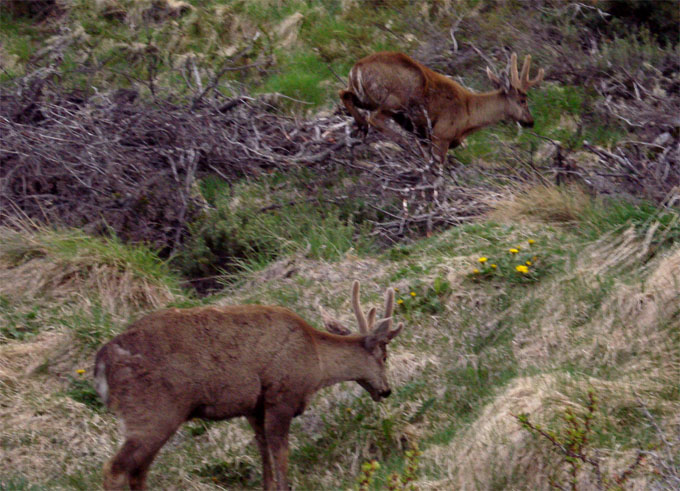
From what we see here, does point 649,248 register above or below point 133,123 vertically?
above

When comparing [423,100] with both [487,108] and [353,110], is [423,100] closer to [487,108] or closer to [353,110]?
[353,110]

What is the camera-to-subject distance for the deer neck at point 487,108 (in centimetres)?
1162

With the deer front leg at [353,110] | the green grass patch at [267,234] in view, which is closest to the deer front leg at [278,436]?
the green grass patch at [267,234]

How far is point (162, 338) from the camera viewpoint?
5.73m

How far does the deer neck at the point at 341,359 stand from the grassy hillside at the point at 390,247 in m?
0.56

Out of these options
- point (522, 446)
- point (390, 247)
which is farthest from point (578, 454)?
point (390, 247)

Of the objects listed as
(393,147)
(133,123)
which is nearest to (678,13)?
(393,147)

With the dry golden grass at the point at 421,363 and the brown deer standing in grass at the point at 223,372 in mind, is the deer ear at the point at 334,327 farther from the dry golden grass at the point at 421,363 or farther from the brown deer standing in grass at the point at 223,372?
the dry golden grass at the point at 421,363

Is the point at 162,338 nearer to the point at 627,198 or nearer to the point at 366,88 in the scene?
the point at 627,198

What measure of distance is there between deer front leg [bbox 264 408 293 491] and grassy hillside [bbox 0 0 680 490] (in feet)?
1.79

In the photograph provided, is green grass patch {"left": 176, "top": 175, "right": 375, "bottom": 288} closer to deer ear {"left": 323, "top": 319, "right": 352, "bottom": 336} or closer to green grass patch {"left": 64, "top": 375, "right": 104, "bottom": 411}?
deer ear {"left": 323, "top": 319, "right": 352, "bottom": 336}

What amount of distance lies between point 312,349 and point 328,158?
468 centimetres

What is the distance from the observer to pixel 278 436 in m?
6.12

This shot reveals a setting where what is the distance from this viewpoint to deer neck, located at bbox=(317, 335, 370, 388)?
6500 mm
